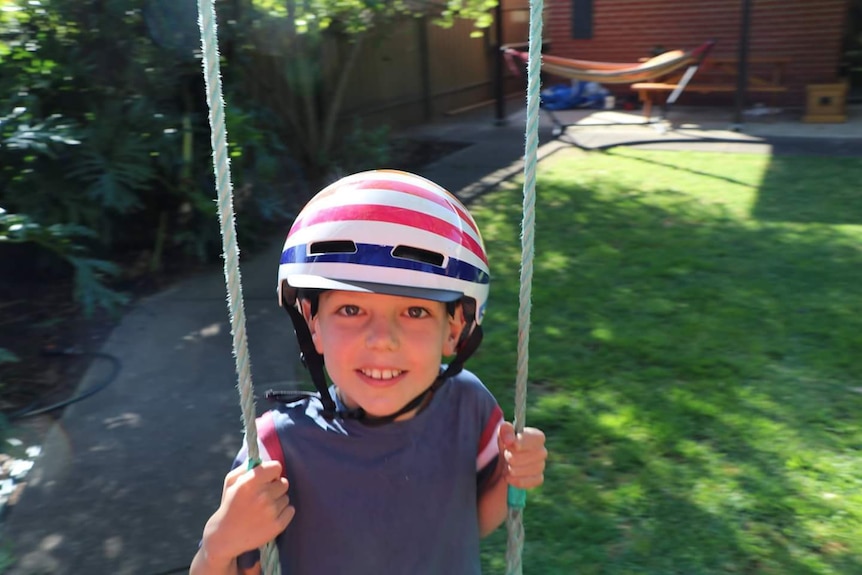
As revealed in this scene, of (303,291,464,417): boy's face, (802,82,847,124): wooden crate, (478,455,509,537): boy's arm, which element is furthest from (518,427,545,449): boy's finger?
(802,82,847,124): wooden crate

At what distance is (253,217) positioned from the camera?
6.70 meters

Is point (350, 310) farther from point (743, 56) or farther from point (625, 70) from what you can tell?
point (625, 70)

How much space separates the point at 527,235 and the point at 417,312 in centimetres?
28

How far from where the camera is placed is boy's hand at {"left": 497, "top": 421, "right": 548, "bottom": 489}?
170cm

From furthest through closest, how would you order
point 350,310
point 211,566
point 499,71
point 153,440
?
1. point 499,71
2. point 153,440
3. point 350,310
4. point 211,566

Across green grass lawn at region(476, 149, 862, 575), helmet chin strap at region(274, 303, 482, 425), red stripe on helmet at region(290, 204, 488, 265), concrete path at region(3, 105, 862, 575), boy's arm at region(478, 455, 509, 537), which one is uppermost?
red stripe on helmet at region(290, 204, 488, 265)

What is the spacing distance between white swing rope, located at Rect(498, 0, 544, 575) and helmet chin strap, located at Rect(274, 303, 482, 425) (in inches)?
6.2

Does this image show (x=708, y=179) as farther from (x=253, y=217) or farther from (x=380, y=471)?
(x=380, y=471)

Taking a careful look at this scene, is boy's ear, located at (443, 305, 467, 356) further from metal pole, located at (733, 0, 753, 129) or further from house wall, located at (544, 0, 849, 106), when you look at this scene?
house wall, located at (544, 0, 849, 106)

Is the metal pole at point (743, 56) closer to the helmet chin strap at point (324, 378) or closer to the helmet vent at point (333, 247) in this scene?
the helmet chin strap at point (324, 378)

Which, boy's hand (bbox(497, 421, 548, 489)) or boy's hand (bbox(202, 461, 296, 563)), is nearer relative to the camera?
boy's hand (bbox(202, 461, 296, 563))

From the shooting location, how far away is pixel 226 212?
4.88 feet

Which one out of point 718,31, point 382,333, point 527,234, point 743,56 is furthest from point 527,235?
point 718,31

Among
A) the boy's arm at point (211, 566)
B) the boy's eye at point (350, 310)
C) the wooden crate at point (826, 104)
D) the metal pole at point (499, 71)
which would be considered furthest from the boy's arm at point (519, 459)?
the wooden crate at point (826, 104)
